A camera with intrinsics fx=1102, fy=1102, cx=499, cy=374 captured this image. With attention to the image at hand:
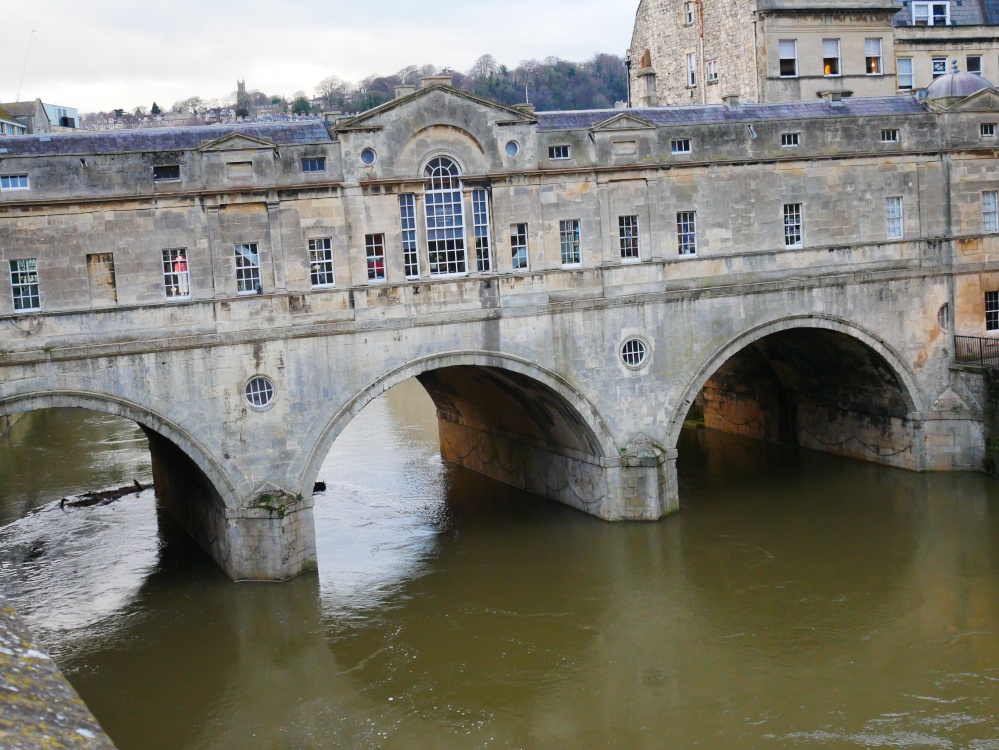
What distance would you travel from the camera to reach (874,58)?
3700cm

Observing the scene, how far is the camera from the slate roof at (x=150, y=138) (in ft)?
76.3

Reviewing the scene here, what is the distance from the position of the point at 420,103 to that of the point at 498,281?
4405 mm

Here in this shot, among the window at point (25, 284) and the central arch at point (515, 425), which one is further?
the central arch at point (515, 425)

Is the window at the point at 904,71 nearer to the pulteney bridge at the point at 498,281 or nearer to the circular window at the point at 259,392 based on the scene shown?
the pulteney bridge at the point at 498,281

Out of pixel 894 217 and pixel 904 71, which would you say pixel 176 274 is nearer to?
pixel 894 217

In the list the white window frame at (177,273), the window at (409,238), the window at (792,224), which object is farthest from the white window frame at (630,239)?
the white window frame at (177,273)

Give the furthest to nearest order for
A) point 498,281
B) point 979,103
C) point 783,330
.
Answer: point 979,103 → point 783,330 → point 498,281

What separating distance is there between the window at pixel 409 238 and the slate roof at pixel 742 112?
3930 millimetres

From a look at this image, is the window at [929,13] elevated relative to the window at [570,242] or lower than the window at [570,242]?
elevated

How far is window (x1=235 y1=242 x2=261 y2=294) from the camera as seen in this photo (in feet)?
78.2

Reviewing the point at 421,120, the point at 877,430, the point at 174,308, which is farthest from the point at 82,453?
the point at 877,430

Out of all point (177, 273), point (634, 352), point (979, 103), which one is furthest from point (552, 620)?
point (979, 103)

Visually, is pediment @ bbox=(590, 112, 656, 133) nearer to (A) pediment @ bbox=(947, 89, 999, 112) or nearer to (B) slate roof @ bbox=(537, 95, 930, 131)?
(B) slate roof @ bbox=(537, 95, 930, 131)

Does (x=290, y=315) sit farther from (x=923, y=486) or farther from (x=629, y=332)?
(x=923, y=486)
